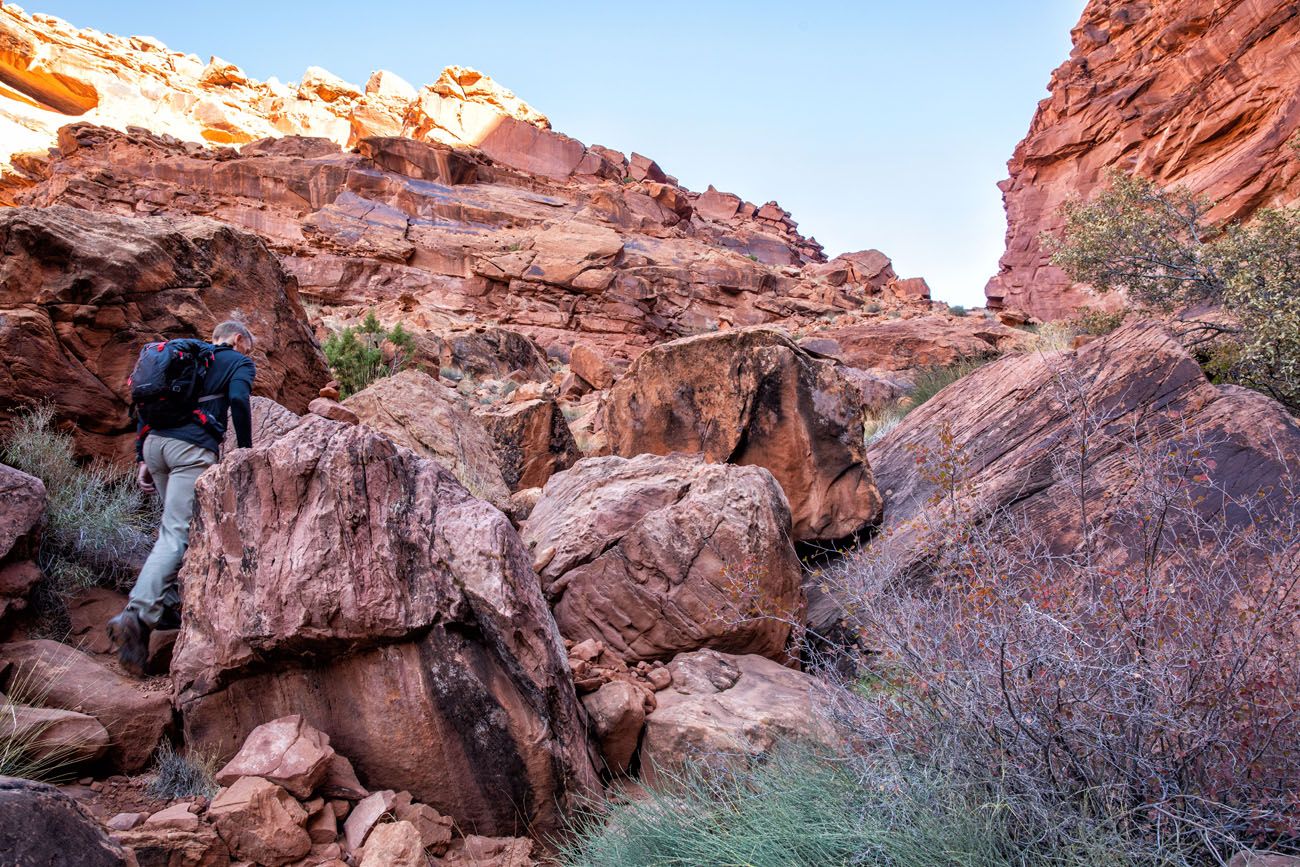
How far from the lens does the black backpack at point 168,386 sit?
3.93 meters

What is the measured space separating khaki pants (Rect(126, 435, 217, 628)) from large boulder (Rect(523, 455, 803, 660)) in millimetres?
2084

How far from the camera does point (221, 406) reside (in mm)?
4215

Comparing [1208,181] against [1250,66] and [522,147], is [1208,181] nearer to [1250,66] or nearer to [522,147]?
[1250,66]


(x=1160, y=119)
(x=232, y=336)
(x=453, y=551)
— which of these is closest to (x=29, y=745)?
(x=453, y=551)

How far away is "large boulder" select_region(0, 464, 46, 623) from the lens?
334 centimetres

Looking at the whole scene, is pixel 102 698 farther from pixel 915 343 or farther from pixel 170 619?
pixel 915 343

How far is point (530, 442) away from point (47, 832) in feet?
23.1

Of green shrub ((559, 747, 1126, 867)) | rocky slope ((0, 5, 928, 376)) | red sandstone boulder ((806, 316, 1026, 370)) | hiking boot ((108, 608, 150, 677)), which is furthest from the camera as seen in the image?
rocky slope ((0, 5, 928, 376))

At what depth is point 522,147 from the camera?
1741 inches

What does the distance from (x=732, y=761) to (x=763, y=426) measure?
4.30 m

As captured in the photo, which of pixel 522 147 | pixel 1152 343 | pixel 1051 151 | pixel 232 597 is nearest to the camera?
pixel 232 597

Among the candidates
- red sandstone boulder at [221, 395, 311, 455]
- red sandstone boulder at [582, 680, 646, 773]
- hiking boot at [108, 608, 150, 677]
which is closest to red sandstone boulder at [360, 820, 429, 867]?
red sandstone boulder at [582, 680, 646, 773]

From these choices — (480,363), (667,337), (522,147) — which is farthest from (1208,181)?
(522,147)

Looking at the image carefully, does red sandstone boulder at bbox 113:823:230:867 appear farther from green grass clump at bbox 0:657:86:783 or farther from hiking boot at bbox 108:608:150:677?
hiking boot at bbox 108:608:150:677
